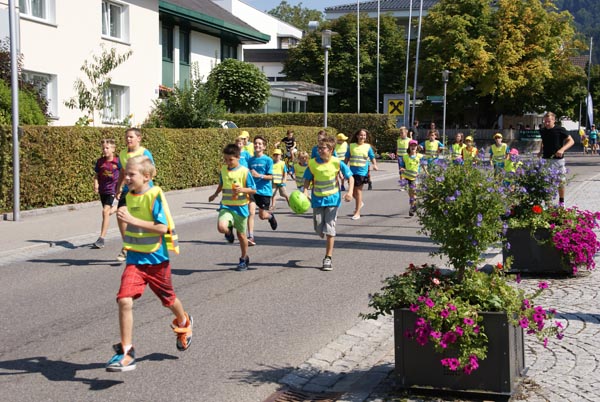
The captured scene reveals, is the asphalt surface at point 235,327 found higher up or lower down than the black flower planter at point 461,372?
lower down

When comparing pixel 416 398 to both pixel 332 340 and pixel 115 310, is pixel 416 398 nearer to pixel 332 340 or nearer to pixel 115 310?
pixel 332 340

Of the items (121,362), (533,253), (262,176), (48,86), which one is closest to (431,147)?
(262,176)

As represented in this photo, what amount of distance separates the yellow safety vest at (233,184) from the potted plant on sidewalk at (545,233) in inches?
126

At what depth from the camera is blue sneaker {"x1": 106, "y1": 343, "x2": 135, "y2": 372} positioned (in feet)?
18.3

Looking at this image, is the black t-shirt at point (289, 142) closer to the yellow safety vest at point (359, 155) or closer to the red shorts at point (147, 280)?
the yellow safety vest at point (359, 155)

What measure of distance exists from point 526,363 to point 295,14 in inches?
4947

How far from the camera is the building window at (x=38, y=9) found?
76.6 feet

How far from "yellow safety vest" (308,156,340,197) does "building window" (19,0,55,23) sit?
1580cm

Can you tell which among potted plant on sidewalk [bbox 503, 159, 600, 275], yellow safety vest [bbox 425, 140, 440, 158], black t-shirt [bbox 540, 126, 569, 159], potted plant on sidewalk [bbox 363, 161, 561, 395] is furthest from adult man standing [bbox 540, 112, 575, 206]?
yellow safety vest [bbox 425, 140, 440, 158]

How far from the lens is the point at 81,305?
814cm

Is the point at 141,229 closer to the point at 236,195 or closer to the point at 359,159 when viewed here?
the point at 236,195

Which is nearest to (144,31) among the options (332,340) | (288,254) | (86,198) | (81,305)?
(86,198)

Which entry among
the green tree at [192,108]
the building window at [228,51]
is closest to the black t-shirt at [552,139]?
the green tree at [192,108]

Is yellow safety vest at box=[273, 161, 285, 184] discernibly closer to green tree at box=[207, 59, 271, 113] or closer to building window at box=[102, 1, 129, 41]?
building window at box=[102, 1, 129, 41]
